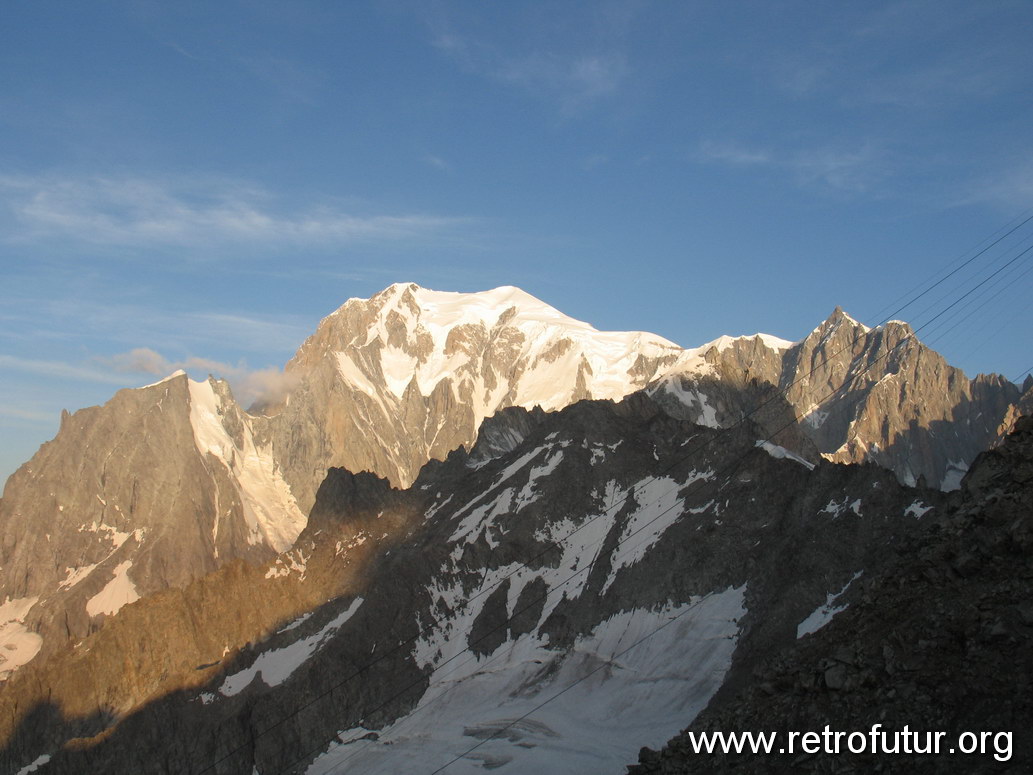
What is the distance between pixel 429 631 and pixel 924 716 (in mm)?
123387

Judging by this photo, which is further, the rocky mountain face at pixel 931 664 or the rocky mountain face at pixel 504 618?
the rocky mountain face at pixel 504 618

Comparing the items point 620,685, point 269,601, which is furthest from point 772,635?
point 269,601

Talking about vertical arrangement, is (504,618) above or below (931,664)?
above

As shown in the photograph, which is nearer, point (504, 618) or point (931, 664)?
point (931, 664)

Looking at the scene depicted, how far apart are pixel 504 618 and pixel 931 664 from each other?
116 m

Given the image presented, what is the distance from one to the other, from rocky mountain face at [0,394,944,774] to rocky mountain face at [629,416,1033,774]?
60.3 m

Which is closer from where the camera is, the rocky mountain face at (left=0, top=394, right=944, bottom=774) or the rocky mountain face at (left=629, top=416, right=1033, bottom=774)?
the rocky mountain face at (left=629, top=416, right=1033, bottom=774)

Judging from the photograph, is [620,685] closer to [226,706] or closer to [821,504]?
[821,504]

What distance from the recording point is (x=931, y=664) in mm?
29234

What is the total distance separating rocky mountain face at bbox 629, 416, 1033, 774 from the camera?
2733cm

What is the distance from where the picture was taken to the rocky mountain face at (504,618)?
111812 millimetres

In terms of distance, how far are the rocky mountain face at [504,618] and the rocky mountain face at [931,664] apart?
60262 mm

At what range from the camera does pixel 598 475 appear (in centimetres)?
16550

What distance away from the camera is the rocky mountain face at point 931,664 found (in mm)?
27328
